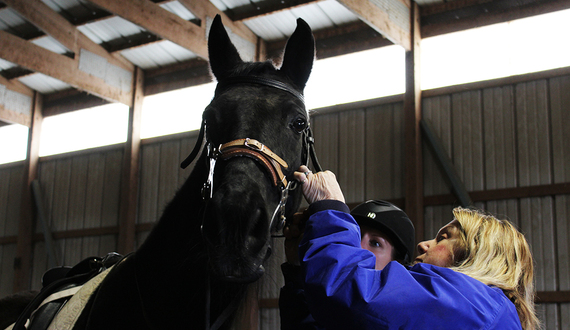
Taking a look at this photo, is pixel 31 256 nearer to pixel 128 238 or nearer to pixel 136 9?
pixel 128 238

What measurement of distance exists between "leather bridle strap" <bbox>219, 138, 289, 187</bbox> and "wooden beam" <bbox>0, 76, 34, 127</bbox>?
10.9 m

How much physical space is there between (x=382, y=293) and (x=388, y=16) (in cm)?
656

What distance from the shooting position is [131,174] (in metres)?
9.84

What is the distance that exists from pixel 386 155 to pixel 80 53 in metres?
5.44

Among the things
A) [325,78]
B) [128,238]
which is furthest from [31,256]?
[325,78]

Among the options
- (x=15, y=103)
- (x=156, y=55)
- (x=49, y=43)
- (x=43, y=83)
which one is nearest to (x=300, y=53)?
(x=156, y=55)

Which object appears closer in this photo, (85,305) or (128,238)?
(85,305)

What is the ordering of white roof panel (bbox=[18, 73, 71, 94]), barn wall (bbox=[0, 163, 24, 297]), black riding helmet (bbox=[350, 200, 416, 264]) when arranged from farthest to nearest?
barn wall (bbox=[0, 163, 24, 297]), white roof panel (bbox=[18, 73, 71, 94]), black riding helmet (bbox=[350, 200, 416, 264])

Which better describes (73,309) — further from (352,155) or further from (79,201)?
(79,201)

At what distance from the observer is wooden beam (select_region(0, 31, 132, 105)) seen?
7.65 meters

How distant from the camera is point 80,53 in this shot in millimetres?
9000

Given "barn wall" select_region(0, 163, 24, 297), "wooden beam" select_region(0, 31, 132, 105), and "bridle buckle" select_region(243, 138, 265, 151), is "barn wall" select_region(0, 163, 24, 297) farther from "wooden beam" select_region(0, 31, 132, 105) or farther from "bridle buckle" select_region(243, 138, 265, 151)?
"bridle buckle" select_region(243, 138, 265, 151)

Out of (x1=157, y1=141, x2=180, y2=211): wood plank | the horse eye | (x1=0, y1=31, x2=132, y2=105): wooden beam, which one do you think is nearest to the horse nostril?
the horse eye

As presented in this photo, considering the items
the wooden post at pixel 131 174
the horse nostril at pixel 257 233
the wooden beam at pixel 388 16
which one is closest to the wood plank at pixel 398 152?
the wooden beam at pixel 388 16
